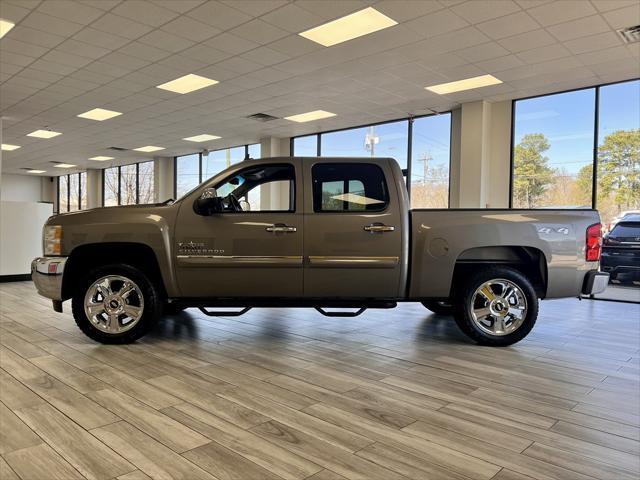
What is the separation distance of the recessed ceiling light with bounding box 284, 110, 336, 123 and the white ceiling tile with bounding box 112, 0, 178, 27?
206 inches

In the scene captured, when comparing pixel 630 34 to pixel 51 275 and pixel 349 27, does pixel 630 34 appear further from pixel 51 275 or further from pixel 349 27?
pixel 51 275

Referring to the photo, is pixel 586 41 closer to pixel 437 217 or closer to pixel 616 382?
pixel 437 217

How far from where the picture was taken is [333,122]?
12.1 m

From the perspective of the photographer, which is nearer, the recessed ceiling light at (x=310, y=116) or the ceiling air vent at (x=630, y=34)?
the ceiling air vent at (x=630, y=34)

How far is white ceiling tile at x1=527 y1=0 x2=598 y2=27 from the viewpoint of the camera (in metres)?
5.59

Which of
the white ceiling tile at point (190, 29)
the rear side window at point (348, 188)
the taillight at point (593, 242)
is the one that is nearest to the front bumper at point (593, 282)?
the taillight at point (593, 242)

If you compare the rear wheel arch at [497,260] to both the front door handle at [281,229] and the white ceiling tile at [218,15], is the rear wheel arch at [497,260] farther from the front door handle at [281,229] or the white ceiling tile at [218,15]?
the white ceiling tile at [218,15]

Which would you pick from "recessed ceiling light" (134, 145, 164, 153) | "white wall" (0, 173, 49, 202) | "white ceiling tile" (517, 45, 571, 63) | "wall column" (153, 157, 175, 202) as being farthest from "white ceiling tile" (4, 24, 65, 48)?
"white wall" (0, 173, 49, 202)

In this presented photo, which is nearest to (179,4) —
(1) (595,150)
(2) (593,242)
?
(2) (593,242)

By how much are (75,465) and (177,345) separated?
6.93ft

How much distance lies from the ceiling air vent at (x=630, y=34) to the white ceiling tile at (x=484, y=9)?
1.74m

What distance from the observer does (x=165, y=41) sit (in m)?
6.95

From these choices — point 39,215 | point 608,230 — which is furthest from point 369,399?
point 39,215

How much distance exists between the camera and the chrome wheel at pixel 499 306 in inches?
164
